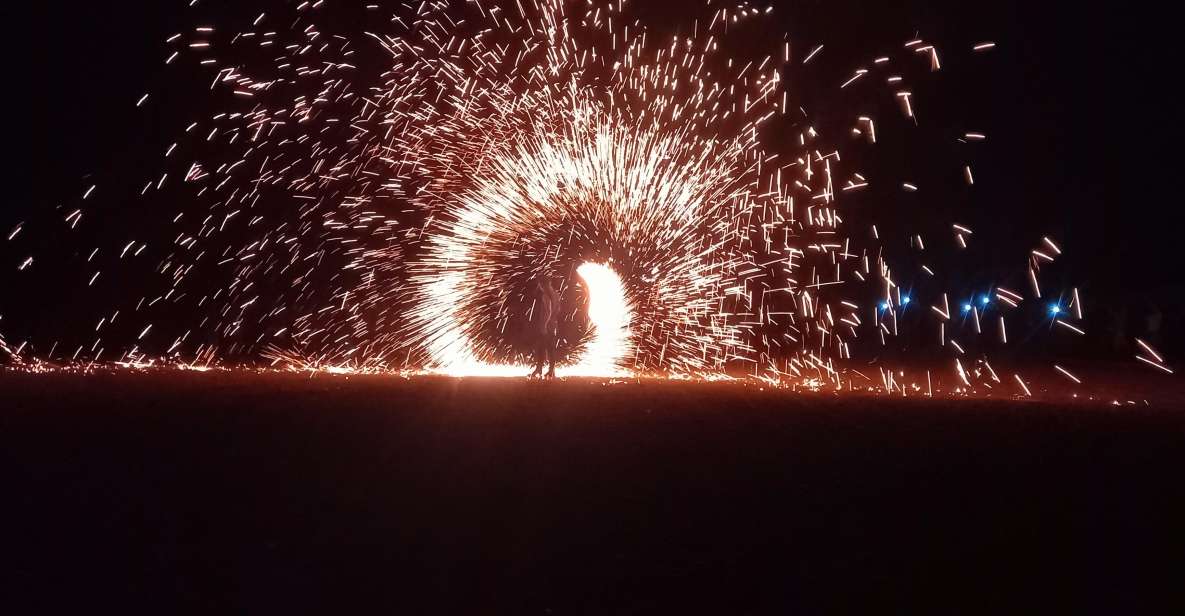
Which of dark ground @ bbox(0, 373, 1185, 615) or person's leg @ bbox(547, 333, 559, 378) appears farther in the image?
person's leg @ bbox(547, 333, 559, 378)

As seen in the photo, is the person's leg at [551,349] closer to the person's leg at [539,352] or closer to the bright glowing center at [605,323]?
the person's leg at [539,352]

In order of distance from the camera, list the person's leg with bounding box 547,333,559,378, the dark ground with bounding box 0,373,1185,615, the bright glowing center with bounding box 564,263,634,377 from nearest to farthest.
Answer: the dark ground with bounding box 0,373,1185,615
the person's leg with bounding box 547,333,559,378
the bright glowing center with bounding box 564,263,634,377

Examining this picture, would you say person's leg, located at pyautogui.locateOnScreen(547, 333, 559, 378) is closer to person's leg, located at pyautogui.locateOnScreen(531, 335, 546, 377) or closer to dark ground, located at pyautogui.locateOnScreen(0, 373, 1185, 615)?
person's leg, located at pyautogui.locateOnScreen(531, 335, 546, 377)

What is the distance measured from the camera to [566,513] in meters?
6.23

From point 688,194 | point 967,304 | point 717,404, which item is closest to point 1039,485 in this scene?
point 717,404

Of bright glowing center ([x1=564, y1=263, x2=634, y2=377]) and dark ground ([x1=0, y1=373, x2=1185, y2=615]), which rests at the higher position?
bright glowing center ([x1=564, y1=263, x2=634, y2=377])

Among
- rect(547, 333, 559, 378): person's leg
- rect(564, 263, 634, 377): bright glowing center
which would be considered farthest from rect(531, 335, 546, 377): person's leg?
rect(564, 263, 634, 377): bright glowing center

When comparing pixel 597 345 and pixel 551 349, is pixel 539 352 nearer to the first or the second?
pixel 551 349

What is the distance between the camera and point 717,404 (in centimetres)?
1172

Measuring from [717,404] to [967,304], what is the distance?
27440 mm

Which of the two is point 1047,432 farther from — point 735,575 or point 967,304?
point 967,304

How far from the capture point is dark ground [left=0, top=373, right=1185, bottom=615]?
500 centimetres

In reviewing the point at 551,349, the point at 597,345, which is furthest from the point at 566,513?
the point at 597,345

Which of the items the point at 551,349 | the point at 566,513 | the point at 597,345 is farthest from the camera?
the point at 597,345
